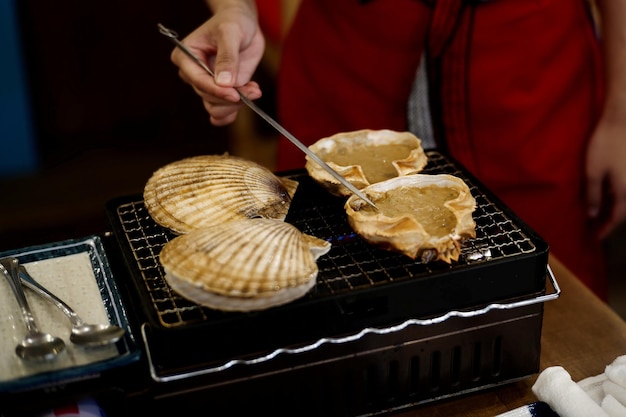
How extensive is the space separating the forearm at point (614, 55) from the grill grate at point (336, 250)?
0.65 metres

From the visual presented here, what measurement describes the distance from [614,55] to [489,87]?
1.03ft

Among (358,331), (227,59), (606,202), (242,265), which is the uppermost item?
(227,59)

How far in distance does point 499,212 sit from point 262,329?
42 cm

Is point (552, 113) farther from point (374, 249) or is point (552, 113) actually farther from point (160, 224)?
point (160, 224)

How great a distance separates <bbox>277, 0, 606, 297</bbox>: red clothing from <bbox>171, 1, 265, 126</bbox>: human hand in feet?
0.94

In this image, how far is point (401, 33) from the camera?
1.62 m

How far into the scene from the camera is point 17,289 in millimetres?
1000

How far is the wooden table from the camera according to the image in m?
1.04

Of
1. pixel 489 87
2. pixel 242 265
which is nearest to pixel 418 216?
pixel 242 265

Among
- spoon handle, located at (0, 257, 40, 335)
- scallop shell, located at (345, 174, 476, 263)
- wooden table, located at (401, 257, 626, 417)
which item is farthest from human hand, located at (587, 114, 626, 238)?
spoon handle, located at (0, 257, 40, 335)

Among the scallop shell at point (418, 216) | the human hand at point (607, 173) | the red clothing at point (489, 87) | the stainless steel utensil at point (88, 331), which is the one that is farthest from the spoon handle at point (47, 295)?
the human hand at point (607, 173)

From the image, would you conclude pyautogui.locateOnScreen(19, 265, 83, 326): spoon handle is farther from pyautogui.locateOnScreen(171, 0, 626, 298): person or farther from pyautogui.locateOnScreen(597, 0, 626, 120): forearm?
pyautogui.locateOnScreen(597, 0, 626, 120): forearm

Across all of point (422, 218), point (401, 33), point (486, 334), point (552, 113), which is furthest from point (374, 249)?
point (552, 113)

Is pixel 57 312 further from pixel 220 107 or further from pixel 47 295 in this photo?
pixel 220 107
